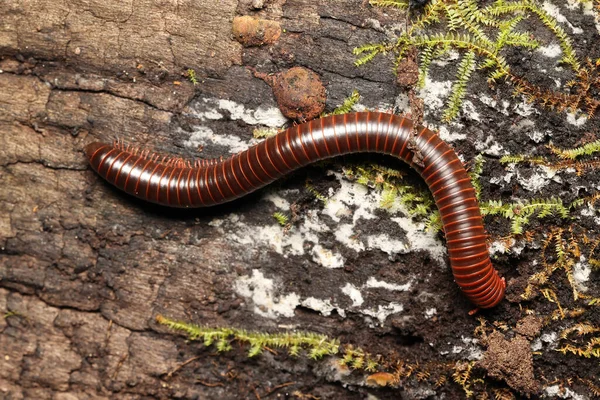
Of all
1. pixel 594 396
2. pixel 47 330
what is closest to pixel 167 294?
pixel 47 330

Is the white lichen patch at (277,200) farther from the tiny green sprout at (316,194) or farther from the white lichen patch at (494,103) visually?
the white lichen patch at (494,103)

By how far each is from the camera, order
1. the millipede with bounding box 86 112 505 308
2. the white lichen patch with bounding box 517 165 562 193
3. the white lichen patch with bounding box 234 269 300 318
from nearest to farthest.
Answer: the millipede with bounding box 86 112 505 308 → the white lichen patch with bounding box 234 269 300 318 → the white lichen patch with bounding box 517 165 562 193

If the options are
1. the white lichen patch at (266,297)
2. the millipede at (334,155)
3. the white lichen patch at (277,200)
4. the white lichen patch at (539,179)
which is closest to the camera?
the millipede at (334,155)

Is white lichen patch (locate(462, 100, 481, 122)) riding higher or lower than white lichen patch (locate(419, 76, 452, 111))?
lower

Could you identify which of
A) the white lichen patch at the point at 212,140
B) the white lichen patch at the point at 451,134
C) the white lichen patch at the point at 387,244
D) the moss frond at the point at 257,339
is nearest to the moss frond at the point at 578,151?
the white lichen patch at the point at 451,134

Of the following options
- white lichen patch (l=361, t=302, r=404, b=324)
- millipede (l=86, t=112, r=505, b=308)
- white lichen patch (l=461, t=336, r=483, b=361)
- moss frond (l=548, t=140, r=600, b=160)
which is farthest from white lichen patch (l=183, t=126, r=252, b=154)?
moss frond (l=548, t=140, r=600, b=160)

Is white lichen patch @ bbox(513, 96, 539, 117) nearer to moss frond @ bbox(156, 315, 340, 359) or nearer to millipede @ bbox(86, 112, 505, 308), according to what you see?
millipede @ bbox(86, 112, 505, 308)
